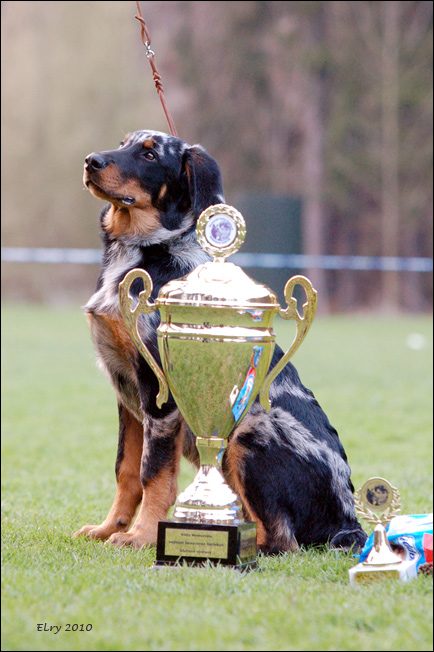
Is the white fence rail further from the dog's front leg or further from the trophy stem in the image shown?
the trophy stem

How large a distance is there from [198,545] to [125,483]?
904 mm

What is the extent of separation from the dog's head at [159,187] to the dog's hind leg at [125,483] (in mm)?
731

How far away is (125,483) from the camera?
11.4 ft

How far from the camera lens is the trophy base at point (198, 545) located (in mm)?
2592

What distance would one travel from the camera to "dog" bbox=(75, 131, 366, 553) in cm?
309

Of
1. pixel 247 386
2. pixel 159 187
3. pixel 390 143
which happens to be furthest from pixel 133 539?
pixel 390 143

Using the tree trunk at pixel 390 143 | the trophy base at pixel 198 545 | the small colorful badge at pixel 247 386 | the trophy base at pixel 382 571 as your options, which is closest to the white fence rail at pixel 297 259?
the tree trunk at pixel 390 143

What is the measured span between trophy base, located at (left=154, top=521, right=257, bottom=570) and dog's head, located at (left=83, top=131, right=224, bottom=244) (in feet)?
4.23

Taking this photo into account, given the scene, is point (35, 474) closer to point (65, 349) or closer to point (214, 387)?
point (214, 387)

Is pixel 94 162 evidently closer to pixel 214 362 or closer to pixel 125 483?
pixel 214 362

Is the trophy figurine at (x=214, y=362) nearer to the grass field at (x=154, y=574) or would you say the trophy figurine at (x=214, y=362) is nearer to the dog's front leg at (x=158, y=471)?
the grass field at (x=154, y=574)

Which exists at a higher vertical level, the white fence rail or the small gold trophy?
the white fence rail

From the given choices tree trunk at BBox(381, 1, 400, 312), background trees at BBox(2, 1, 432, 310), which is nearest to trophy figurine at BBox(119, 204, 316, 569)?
tree trunk at BBox(381, 1, 400, 312)

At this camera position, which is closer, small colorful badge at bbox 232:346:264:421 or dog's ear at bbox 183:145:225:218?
small colorful badge at bbox 232:346:264:421
